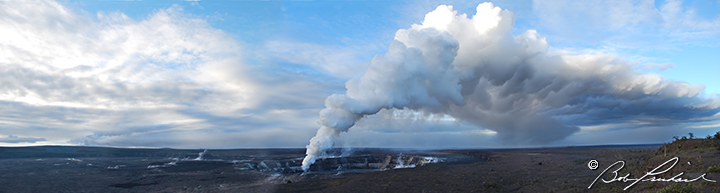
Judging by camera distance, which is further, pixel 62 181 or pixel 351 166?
pixel 351 166

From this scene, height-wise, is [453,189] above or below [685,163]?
below

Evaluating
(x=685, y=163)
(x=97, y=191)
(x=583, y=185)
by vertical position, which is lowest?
(x=97, y=191)

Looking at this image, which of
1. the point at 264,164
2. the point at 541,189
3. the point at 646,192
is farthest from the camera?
the point at 264,164

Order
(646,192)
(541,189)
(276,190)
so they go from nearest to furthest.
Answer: (646,192) < (541,189) < (276,190)

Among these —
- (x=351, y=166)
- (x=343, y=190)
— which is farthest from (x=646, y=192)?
(x=351, y=166)

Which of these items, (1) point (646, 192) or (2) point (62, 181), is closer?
(1) point (646, 192)

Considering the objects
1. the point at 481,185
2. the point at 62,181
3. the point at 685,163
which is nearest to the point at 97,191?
the point at 62,181

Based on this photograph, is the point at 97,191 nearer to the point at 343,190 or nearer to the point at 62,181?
the point at 62,181

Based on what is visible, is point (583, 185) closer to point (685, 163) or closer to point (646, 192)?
point (685, 163)

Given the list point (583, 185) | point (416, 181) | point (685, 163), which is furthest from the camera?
point (416, 181)
